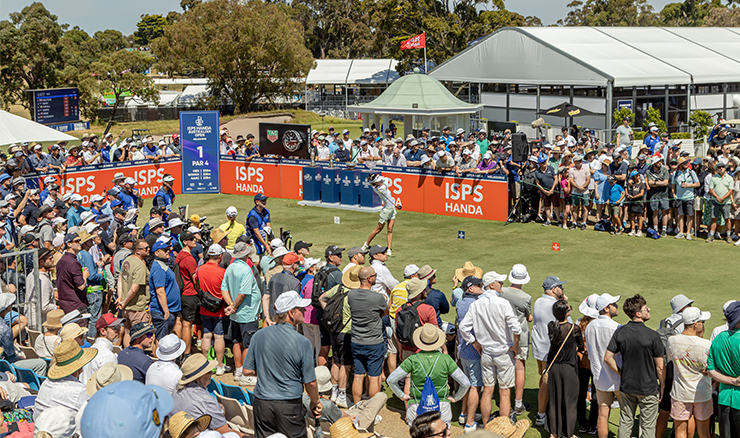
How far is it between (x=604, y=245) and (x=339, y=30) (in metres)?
91.2

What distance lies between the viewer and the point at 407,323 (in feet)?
25.8

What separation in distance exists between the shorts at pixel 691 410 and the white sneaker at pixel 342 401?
372 cm

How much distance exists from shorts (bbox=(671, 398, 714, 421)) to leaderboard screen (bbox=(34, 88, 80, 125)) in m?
40.4

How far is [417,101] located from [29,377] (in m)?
24.8

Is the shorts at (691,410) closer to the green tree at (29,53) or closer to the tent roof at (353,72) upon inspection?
the green tree at (29,53)

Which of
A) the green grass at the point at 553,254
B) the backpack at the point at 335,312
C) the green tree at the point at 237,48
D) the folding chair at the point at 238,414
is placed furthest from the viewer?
the green tree at the point at 237,48

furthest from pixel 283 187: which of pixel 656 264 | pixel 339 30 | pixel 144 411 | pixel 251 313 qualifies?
pixel 339 30

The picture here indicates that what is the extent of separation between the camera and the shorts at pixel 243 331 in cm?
934

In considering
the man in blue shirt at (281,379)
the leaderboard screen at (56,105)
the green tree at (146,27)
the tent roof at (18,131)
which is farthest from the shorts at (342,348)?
the green tree at (146,27)

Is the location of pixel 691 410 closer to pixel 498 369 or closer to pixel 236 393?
pixel 498 369

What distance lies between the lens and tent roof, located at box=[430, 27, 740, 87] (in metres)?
32.0

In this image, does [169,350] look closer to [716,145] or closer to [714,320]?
[714,320]

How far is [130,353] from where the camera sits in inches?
276

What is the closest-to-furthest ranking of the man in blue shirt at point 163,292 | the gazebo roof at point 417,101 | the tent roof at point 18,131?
the man in blue shirt at point 163,292, the tent roof at point 18,131, the gazebo roof at point 417,101
